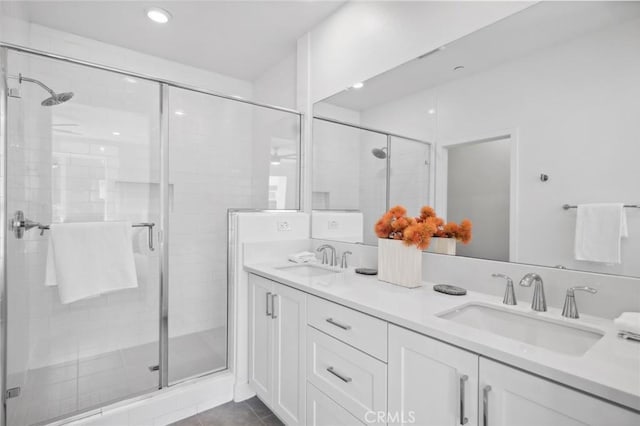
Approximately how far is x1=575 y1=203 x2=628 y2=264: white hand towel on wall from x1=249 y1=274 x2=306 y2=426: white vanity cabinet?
1078mm

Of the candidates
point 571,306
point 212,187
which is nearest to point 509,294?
point 571,306

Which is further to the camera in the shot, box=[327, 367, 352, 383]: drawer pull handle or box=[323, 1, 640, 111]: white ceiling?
box=[327, 367, 352, 383]: drawer pull handle

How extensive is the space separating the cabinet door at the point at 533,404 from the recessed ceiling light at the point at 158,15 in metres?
2.59

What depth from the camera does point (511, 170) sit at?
1251 millimetres

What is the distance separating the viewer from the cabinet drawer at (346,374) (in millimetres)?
1046

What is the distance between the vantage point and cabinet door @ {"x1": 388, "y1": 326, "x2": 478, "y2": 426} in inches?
31.8

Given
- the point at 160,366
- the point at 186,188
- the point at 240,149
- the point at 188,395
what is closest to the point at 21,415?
the point at 160,366

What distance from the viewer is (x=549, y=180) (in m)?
1.14

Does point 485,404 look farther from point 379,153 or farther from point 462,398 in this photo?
point 379,153

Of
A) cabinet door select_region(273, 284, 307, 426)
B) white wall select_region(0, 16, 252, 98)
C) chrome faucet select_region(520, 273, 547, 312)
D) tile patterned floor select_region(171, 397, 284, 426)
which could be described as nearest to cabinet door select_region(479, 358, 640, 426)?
chrome faucet select_region(520, 273, 547, 312)

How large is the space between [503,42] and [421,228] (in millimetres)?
835

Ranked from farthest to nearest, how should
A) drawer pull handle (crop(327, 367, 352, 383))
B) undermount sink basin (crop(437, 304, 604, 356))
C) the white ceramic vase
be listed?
the white ceramic vase
drawer pull handle (crop(327, 367, 352, 383))
undermount sink basin (crop(437, 304, 604, 356))

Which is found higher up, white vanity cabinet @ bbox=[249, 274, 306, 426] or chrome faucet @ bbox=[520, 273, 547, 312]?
chrome faucet @ bbox=[520, 273, 547, 312]

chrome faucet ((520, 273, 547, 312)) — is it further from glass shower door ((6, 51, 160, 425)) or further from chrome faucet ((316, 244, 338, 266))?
glass shower door ((6, 51, 160, 425))
